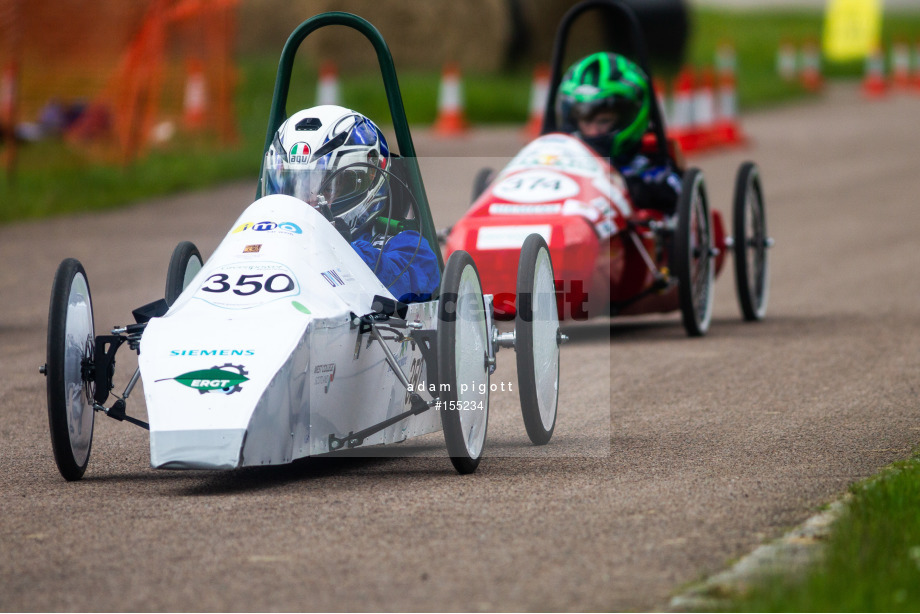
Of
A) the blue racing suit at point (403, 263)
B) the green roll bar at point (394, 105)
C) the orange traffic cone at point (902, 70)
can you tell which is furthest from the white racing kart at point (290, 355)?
the orange traffic cone at point (902, 70)

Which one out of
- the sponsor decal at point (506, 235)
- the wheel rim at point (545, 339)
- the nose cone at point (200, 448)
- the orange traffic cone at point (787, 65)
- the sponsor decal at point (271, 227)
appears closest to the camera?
the nose cone at point (200, 448)

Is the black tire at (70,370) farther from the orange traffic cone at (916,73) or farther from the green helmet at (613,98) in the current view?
the orange traffic cone at (916,73)

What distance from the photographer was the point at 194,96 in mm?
19172

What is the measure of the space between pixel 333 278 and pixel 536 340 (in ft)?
3.09

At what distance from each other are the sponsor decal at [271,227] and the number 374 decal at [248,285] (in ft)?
0.77

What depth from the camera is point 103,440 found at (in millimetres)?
6746

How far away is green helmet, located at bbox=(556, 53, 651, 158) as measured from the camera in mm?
10289

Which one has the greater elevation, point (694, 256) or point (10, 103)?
point (10, 103)

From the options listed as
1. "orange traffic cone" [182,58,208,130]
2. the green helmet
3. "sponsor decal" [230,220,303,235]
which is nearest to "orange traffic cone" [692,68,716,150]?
"orange traffic cone" [182,58,208,130]

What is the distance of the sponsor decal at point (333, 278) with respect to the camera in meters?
5.77

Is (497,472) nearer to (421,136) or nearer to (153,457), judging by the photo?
(153,457)

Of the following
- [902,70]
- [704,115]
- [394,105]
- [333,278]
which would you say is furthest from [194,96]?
[902,70]

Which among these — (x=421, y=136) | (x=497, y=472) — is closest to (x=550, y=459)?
(x=497, y=472)

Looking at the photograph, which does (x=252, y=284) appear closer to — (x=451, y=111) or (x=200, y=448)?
(x=200, y=448)
